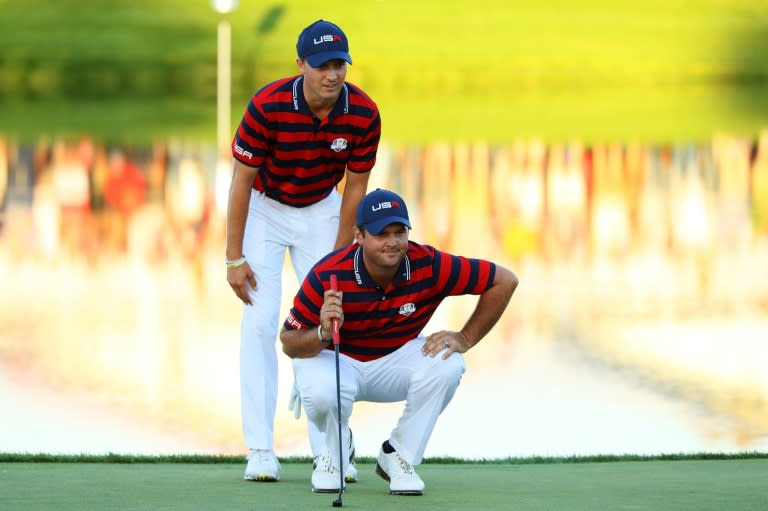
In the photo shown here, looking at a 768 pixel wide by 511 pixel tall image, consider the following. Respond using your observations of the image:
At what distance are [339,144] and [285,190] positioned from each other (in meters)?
0.34

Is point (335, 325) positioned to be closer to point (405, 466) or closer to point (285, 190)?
point (405, 466)

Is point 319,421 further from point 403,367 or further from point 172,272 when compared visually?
point 172,272

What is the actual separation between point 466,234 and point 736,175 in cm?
786

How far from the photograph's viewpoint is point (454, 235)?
62.8 feet

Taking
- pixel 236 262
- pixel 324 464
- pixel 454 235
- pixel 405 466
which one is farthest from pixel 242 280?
pixel 454 235

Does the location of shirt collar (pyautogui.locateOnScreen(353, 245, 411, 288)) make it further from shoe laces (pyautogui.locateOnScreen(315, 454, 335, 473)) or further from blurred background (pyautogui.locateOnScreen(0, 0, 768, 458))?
blurred background (pyautogui.locateOnScreen(0, 0, 768, 458))

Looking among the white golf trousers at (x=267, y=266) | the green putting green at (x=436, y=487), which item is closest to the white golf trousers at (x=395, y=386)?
the green putting green at (x=436, y=487)

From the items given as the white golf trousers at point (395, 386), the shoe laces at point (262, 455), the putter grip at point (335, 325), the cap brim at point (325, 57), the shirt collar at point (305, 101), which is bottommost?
the shoe laces at point (262, 455)

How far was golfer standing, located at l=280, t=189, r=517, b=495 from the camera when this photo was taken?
21.9 feet

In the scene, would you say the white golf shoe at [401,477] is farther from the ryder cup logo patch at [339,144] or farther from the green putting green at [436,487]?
the ryder cup logo patch at [339,144]

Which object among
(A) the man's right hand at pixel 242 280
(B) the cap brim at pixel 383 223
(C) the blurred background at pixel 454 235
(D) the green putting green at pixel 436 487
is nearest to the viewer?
(D) the green putting green at pixel 436 487

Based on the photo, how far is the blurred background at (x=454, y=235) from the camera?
10.6 metres

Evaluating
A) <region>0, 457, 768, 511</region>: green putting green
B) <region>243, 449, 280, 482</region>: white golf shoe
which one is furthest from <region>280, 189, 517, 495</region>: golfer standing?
<region>243, 449, 280, 482</region>: white golf shoe

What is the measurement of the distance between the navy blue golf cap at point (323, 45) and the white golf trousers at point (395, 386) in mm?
1217
